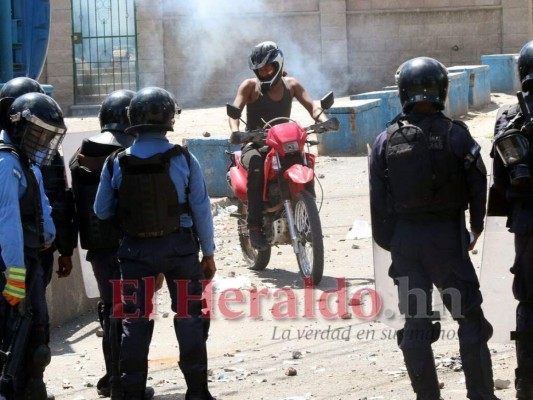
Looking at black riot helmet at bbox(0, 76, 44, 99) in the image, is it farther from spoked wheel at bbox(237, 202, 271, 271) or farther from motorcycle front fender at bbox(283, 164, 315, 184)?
spoked wheel at bbox(237, 202, 271, 271)

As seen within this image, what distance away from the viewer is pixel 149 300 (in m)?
5.80

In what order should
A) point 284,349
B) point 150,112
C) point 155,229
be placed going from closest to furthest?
point 155,229, point 150,112, point 284,349

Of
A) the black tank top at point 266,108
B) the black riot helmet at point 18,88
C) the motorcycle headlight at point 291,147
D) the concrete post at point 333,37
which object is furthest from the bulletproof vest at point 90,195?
the concrete post at point 333,37

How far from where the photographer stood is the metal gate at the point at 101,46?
2381 cm

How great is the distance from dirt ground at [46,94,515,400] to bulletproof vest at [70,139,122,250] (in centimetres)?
87

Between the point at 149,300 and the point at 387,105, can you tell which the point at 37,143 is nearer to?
the point at 149,300

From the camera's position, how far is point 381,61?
24.5 m

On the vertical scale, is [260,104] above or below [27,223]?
above

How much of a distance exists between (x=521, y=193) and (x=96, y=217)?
7.21 ft

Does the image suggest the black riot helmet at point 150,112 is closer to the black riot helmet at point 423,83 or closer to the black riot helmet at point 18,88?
the black riot helmet at point 18,88

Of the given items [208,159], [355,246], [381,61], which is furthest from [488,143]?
[381,61]

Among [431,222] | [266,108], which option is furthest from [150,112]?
[266,108]

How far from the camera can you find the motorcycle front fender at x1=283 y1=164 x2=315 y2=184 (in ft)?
28.5

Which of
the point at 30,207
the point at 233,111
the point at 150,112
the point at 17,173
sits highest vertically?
the point at 233,111
